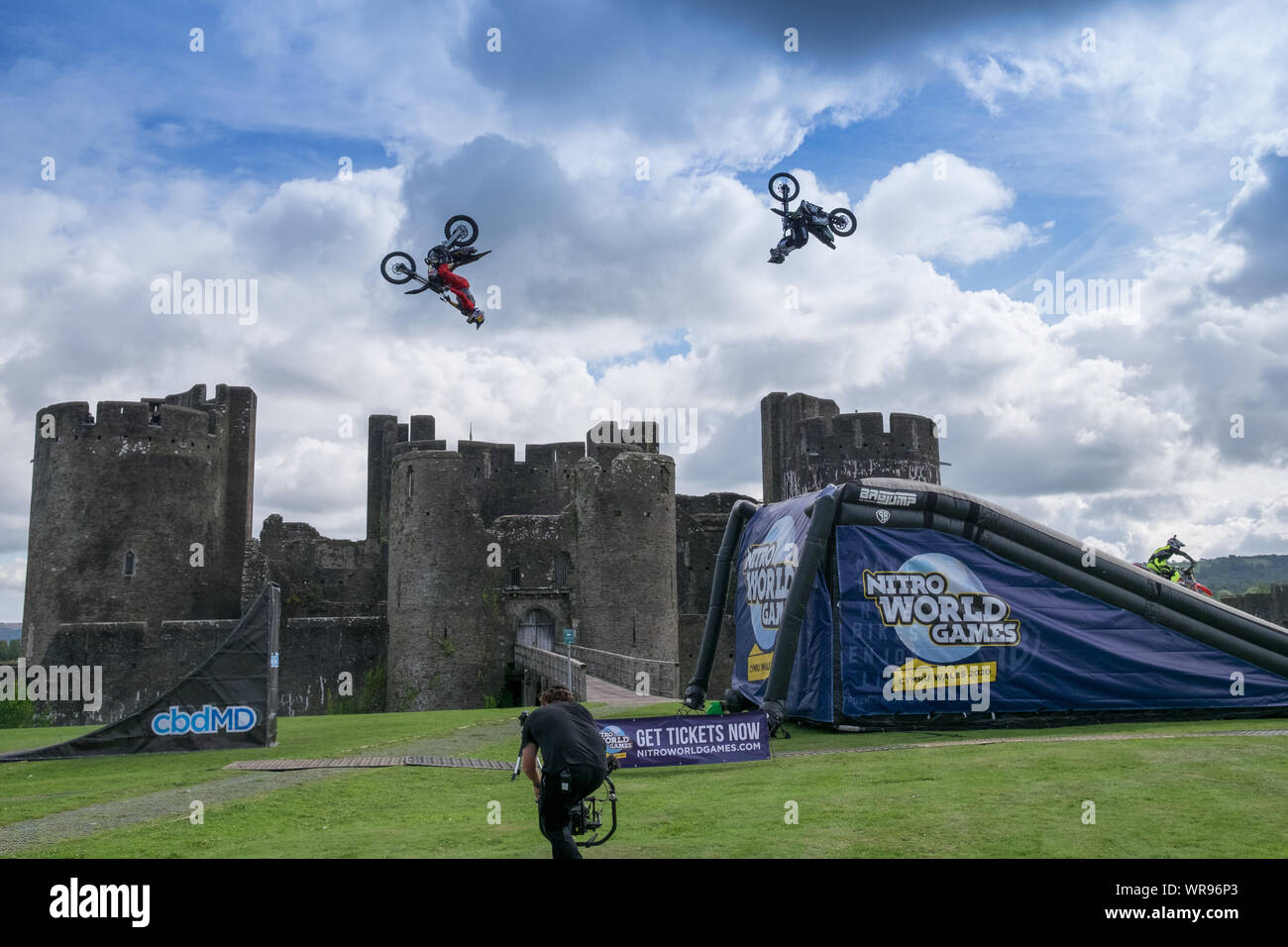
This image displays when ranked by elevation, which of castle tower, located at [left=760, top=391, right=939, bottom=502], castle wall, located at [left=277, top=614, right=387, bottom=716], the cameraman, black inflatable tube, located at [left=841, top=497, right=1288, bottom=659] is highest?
castle tower, located at [left=760, top=391, right=939, bottom=502]

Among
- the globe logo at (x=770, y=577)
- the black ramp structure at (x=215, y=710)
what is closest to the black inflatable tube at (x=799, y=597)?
the globe logo at (x=770, y=577)

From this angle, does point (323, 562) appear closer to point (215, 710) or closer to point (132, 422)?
point (132, 422)

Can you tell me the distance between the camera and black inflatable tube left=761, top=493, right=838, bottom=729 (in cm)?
2081

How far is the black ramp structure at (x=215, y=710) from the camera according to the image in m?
20.5

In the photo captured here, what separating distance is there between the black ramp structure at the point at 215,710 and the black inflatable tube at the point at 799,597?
28.6 ft

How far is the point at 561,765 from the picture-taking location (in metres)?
9.21

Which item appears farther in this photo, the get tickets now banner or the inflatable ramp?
the inflatable ramp

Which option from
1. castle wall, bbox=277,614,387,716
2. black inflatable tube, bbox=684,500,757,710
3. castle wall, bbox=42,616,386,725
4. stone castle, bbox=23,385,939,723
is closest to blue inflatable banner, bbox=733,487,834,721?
black inflatable tube, bbox=684,500,757,710

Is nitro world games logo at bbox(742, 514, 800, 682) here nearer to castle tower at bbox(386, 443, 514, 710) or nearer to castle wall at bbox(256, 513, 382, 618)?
castle tower at bbox(386, 443, 514, 710)

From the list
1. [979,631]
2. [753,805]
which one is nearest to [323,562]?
[979,631]

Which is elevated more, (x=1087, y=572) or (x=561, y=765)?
(x=1087, y=572)

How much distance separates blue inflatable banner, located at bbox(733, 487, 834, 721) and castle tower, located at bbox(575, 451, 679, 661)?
17479 mm

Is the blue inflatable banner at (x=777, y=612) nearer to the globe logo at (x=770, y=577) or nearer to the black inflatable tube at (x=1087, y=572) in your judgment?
the globe logo at (x=770, y=577)

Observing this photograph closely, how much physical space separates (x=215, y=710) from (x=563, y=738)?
13566 mm
